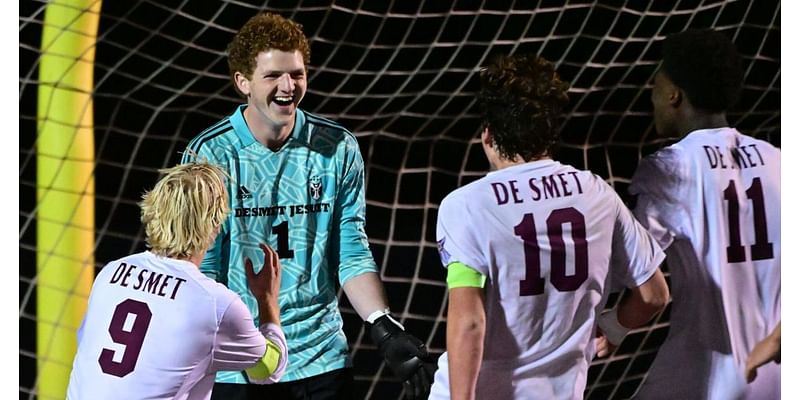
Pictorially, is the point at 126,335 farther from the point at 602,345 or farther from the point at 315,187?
the point at 602,345

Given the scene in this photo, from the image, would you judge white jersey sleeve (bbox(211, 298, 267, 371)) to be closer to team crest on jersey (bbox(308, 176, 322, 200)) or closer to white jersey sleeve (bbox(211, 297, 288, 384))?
white jersey sleeve (bbox(211, 297, 288, 384))

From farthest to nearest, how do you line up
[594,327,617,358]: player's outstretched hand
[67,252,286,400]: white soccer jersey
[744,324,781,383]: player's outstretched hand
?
[744,324,781,383]: player's outstretched hand
[594,327,617,358]: player's outstretched hand
[67,252,286,400]: white soccer jersey

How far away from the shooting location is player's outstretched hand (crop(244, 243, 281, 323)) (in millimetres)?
2240

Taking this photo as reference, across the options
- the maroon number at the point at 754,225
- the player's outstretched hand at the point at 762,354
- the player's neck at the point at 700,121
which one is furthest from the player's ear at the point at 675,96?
the player's outstretched hand at the point at 762,354

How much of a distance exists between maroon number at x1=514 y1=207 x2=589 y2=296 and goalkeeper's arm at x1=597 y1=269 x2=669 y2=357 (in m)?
0.20

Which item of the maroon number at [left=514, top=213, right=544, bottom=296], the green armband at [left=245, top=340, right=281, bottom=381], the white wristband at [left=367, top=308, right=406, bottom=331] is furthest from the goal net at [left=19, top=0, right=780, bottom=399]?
the maroon number at [left=514, top=213, right=544, bottom=296]

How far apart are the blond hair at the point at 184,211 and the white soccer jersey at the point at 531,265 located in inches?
18.0

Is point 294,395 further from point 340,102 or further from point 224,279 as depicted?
point 340,102

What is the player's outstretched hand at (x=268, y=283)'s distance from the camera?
224 centimetres

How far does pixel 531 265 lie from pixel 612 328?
354mm

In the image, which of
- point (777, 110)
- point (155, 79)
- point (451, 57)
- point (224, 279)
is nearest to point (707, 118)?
point (777, 110)

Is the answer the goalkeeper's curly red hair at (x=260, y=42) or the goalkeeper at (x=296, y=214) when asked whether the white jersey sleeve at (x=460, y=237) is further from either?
the goalkeeper's curly red hair at (x=260, y=42)

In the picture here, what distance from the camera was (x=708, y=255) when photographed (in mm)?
2393

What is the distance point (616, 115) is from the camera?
3100 mm
